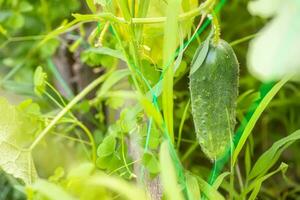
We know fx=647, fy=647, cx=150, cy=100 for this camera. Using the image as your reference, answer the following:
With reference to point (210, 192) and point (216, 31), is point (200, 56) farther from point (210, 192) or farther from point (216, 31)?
point (210, 192)

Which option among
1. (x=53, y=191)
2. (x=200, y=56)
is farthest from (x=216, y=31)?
(x=53, y=191)

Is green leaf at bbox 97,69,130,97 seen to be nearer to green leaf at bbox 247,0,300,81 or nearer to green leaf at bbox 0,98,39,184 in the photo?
green leaf at bbox 0,98,39,184

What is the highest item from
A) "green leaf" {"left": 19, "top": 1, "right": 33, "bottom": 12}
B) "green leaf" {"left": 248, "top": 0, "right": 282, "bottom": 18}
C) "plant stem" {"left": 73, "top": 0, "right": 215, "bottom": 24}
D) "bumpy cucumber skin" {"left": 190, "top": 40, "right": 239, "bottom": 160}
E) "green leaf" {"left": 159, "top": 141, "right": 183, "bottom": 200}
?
"green leaf" {"left": 248, "top": 0, "right": 282, "bottom": 18}

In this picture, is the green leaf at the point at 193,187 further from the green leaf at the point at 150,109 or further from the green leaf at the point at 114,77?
the green leaf at the point at 114,77

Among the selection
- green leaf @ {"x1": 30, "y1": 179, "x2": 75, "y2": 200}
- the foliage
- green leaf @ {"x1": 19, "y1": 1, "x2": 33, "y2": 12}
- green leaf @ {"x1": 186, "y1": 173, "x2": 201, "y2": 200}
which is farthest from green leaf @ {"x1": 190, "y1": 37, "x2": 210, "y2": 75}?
green leaf @ {"x1": 19, "y1": 1, "x2": 33, "y2": 12}

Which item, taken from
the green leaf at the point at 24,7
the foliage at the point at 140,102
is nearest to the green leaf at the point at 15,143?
the foliage at the point at 140,102

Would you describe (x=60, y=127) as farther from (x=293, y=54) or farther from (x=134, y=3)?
(x=293, y=54)

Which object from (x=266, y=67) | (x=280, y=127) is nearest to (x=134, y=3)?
(x=266, y=67)
